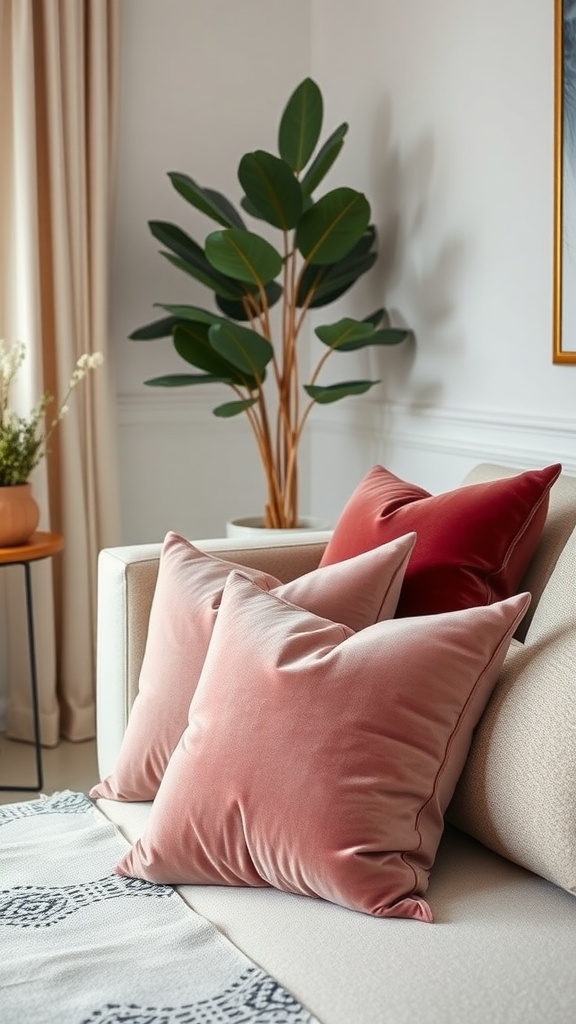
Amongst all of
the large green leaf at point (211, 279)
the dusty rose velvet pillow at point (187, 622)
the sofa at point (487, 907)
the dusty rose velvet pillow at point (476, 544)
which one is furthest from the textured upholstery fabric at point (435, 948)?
the large green leaf at point (211, 279)

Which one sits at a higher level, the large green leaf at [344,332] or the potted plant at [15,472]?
the large green leaf at [344,332]

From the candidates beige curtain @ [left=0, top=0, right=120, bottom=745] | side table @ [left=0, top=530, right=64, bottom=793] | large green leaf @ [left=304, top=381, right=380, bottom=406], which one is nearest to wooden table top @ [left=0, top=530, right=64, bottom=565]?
side table @ [left=0, top=530, right=64, bottom=793]

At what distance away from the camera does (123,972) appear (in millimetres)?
1269

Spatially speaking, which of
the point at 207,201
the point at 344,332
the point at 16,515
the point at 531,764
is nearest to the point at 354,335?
the point at 344,332

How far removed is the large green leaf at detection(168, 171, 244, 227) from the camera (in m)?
3.01

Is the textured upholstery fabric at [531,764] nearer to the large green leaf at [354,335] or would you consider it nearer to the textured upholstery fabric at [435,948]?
the textured upholstery fabric at [435,948]

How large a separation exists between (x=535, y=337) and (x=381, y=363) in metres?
0.74

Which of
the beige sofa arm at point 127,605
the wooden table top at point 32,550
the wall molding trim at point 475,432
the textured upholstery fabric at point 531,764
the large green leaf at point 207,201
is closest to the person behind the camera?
the textured upholstery fabric at point 531,764

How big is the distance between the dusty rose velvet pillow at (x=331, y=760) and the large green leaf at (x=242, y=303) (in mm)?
1897

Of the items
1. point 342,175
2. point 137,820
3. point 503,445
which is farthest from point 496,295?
point 137,820

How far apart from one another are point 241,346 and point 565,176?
0.90 m

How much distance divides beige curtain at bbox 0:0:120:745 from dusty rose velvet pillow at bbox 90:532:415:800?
1.63 m

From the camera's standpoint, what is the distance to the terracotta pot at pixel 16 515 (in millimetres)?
2908

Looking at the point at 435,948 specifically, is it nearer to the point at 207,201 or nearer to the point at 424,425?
the point at 424,425
